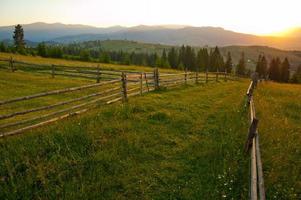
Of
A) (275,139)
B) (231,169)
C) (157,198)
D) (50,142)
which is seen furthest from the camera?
(275,139)

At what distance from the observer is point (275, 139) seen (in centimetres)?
908

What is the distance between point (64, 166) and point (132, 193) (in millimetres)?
1975

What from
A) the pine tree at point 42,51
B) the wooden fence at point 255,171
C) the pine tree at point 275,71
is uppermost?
the pine tree at point 42,51

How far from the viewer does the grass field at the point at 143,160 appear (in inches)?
253

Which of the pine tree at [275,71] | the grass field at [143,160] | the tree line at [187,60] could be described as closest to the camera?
the grass field at [143,160]

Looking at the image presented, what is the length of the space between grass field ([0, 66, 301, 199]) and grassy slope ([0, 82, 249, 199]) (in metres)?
0.02

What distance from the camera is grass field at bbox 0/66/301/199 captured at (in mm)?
6430

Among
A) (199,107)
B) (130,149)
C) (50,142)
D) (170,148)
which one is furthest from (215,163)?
(199,107)

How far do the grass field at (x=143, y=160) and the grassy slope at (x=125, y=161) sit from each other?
2cm

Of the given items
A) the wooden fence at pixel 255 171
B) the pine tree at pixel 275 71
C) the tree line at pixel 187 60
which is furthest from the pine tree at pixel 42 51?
the wooden fence at pixel 255 171

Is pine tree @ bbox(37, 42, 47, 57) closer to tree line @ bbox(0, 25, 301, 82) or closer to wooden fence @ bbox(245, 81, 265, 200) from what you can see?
tree line @ bbox(0, 25, 301, 82)

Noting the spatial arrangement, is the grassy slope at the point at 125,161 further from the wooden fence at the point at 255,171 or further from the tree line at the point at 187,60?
the tree line at the point at 187,60

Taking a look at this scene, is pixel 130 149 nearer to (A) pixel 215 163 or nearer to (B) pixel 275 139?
(A) pixel 215 163

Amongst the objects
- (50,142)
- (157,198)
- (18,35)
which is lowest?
(157,198)
